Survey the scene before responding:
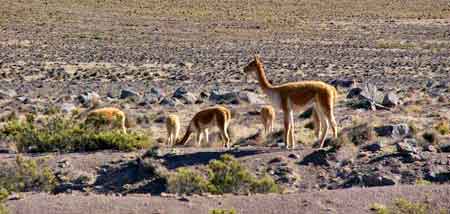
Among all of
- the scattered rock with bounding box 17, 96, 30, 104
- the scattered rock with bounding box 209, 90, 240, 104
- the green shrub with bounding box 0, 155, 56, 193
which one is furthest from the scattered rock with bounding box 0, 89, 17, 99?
the green shrub with bounding box 0, 155, 56, 193

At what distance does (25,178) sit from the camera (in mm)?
14344

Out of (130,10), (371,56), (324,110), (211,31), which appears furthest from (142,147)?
(130,10)

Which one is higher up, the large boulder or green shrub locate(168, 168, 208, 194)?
green shrub locate(168, 168, 208, 194)

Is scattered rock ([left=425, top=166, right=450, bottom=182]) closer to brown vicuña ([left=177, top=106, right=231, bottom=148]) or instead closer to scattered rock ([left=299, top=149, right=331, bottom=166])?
scattered rock ([left=299, top=149, right=331, bottom=166])

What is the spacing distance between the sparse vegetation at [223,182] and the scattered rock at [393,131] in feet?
19.2

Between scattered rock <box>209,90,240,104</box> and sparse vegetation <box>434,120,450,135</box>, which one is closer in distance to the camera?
sparse vegetation <box>434,120,450,135</box>

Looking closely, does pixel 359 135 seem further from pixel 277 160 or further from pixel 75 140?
pixel 75 140

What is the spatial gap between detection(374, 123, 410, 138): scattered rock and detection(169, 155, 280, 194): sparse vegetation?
5.84m

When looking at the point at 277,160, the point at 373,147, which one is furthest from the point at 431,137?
the point at 277,160

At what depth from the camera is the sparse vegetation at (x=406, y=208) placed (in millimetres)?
11130

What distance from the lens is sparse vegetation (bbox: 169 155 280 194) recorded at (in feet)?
43.5

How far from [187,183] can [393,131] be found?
686 centimetres

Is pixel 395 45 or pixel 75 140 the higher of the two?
pixel 75 140

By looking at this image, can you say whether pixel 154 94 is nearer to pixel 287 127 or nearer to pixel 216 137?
pixel 216 137
